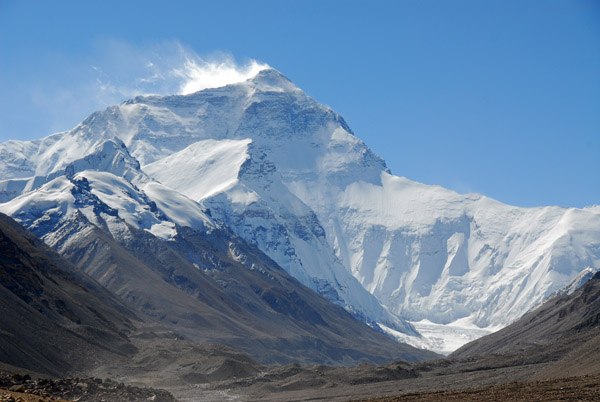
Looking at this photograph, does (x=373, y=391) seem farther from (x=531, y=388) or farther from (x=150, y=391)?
(x=531, y=388)

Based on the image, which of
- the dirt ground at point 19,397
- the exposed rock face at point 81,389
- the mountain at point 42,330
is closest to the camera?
the dirt ground at point 19,397

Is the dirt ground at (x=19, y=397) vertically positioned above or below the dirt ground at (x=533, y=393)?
below

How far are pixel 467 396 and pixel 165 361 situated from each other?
382 feet

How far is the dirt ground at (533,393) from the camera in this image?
73844 millimetres

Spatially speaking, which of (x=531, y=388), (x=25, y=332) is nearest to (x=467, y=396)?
(x=531, y=388)

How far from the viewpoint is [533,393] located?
78.6m

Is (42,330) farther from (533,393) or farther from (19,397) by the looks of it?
(19,397)

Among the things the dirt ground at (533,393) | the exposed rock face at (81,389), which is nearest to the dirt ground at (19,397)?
the exposed rock face at (81,389)

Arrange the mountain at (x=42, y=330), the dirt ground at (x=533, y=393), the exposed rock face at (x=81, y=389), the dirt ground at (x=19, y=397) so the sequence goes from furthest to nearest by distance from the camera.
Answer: the mountain at (x=42, y=330) < the exposed rock face at (x=81, y=389) < the dirt ground at (x=533, y=393) < the dirt ground at (x=19, y=397)

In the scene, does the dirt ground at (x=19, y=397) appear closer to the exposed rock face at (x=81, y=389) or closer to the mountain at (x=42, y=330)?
the exposed rock face at (x=81, y=389)

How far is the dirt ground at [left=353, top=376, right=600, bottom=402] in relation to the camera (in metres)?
73.8

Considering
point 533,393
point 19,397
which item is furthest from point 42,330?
point 19,397

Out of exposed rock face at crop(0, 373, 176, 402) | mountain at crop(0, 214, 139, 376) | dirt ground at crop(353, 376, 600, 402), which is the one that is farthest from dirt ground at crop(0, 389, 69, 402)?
mountain at crop(0, 214, 139, 376)

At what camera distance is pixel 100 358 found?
169 metres
